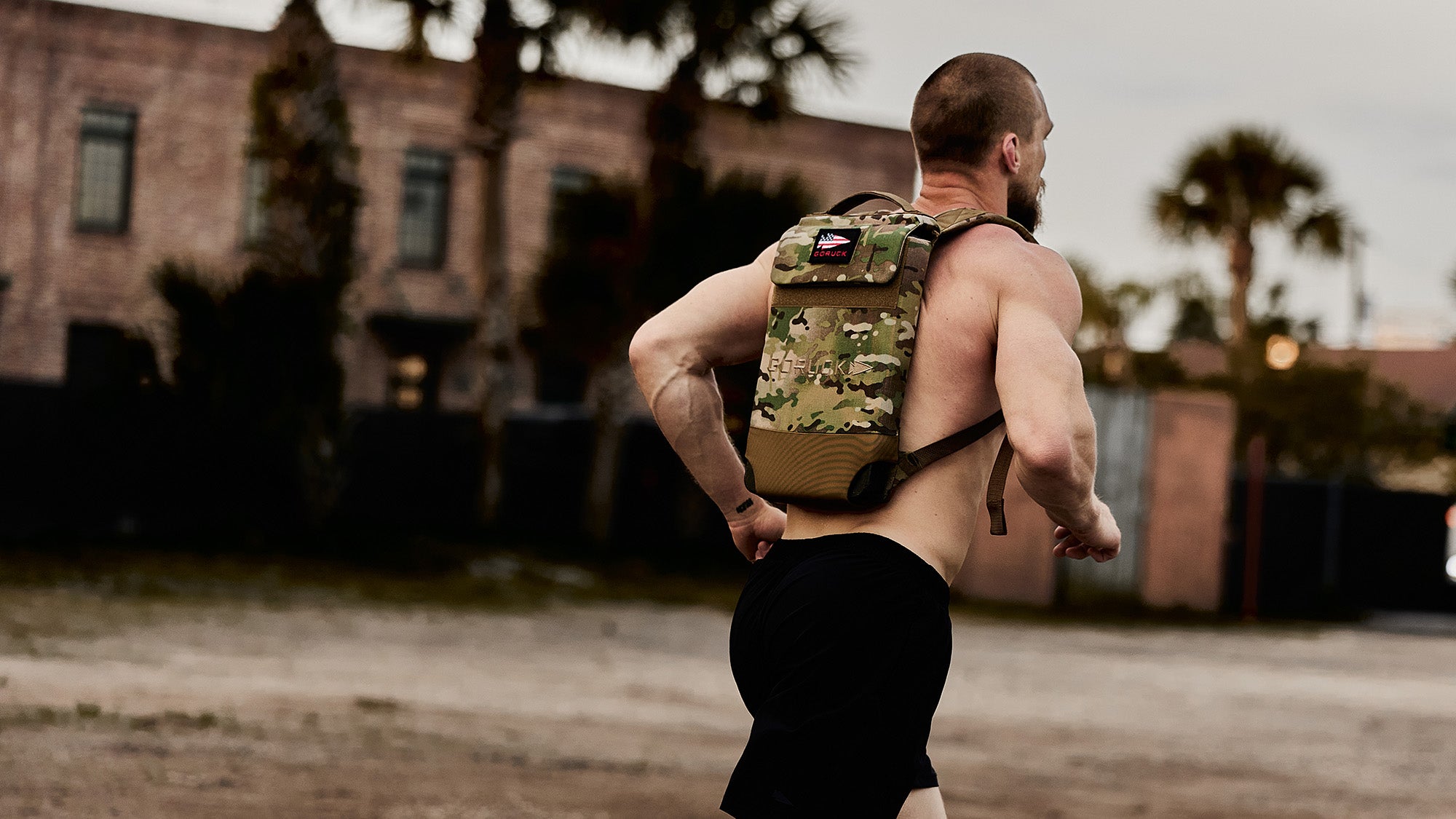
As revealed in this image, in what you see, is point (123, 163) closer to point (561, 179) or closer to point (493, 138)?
point (561, 179)

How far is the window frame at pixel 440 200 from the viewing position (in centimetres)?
2736

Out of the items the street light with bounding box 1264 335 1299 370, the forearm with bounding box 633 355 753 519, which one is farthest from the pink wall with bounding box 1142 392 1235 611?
the forearm with bounding box 633 355 753 519

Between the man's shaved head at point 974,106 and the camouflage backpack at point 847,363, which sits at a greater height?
the man's shaved head at point 974,106

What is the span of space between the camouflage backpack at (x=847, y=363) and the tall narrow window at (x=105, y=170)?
2446cm

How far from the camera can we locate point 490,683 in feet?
29.9

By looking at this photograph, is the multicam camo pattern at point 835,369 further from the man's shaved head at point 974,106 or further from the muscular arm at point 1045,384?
the man's shaved head at point 974,106

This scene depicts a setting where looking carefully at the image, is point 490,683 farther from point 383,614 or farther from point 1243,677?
point 1243,677

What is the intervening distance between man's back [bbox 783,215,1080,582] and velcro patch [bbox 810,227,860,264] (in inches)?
5.4

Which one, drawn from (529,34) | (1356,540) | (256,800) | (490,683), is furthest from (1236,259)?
(256,800)

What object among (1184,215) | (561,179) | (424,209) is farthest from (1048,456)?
(1184,215)

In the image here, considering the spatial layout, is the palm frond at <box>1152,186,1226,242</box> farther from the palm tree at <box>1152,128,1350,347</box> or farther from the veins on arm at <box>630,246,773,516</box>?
the veins on arm at <box>630,246,773,516</box>

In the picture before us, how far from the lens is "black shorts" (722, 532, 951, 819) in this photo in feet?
8.36

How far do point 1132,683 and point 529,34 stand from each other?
34.7 ft

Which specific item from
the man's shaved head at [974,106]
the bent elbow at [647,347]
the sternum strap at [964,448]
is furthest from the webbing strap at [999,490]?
the bent elbow at [647,347]
